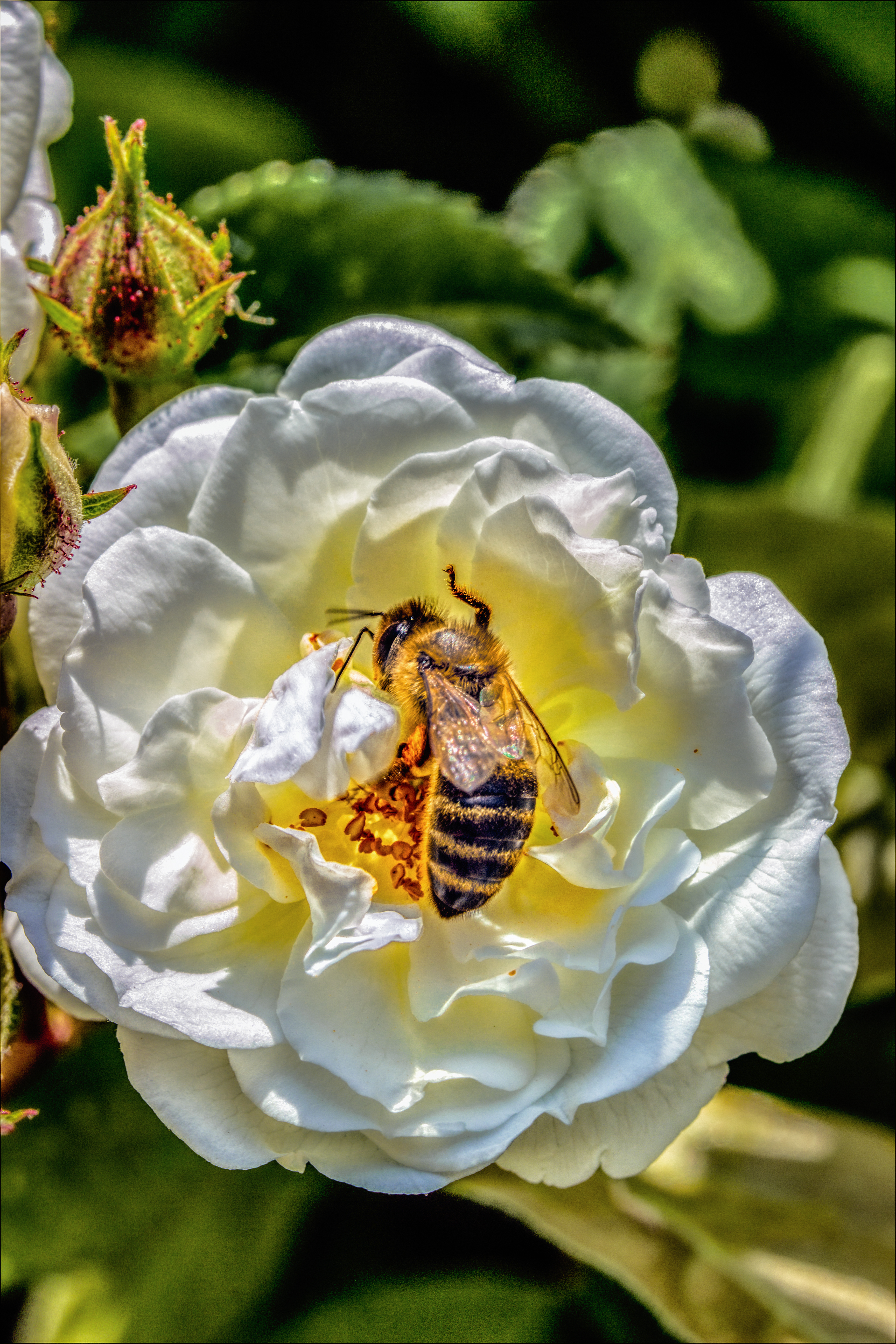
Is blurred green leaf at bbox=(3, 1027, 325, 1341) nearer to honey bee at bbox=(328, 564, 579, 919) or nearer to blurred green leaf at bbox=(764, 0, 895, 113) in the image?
honey bee at bbox=(328, 564, 579, 919)

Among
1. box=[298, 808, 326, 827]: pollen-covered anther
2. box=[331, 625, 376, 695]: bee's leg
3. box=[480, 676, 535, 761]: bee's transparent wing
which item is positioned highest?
box=[480, 676, 535, 761]: bee's transparent wing

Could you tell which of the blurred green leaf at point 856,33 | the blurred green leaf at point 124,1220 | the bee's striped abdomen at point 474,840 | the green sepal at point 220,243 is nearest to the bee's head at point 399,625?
the bee's striped abdomen at point 474,840

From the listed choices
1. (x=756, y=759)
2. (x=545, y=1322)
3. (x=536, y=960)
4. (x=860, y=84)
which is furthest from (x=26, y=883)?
(x=860, y=84)

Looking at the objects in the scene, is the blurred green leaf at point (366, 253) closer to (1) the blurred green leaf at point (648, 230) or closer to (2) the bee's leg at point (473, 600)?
(1) the blurred green leaf at point (648, 230)

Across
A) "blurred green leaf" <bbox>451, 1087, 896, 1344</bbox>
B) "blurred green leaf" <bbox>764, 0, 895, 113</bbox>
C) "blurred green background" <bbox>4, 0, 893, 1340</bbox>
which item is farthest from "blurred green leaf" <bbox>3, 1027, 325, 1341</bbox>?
"blurred green leaf" <bbox>764, 0, 895, 113</bbox>

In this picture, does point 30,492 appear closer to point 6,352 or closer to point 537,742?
point 6,352

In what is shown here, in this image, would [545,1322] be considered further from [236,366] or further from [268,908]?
[236,366]
